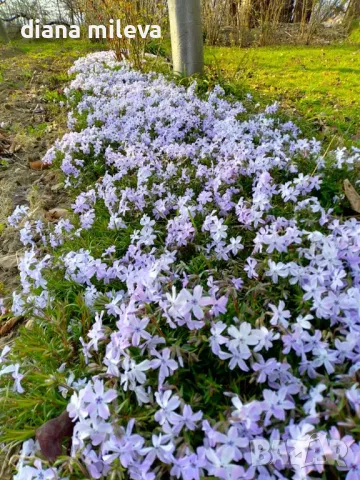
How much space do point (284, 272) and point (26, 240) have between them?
1.37 m

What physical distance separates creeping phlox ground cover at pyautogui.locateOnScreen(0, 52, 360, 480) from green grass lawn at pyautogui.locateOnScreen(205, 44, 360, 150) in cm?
Answer: 128

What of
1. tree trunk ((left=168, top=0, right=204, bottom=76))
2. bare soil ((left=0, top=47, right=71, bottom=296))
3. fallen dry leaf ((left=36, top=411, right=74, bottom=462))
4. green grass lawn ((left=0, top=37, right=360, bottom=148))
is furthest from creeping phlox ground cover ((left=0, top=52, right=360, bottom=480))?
tree trunk ((left=168, top=0, right=204, bottom=76))

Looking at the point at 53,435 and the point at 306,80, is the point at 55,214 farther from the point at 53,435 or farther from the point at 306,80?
the point at 306,80

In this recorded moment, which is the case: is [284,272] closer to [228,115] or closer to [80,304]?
[80,304]

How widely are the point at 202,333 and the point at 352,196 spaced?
3.90 feet

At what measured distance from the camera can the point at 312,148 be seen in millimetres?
2623

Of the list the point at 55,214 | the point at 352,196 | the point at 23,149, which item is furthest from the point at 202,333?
the point at 23,149

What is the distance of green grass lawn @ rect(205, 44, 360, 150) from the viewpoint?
399 cm

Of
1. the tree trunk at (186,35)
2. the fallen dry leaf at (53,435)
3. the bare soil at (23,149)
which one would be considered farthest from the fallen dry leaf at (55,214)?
the tree trunk at (186,35)

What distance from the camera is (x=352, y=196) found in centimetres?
212

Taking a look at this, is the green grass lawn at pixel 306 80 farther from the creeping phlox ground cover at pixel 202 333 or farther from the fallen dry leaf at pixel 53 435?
the fallen dry leaf at pixel 53 435

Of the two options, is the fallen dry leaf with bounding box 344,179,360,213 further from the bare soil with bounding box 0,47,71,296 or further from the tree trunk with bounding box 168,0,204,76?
the tree trunk with bounding box 168,0,204,76

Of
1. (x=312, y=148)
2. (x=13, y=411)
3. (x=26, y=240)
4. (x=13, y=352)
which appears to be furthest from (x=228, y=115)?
(x=13, y=411)

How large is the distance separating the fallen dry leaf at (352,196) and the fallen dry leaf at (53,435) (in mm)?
1617
